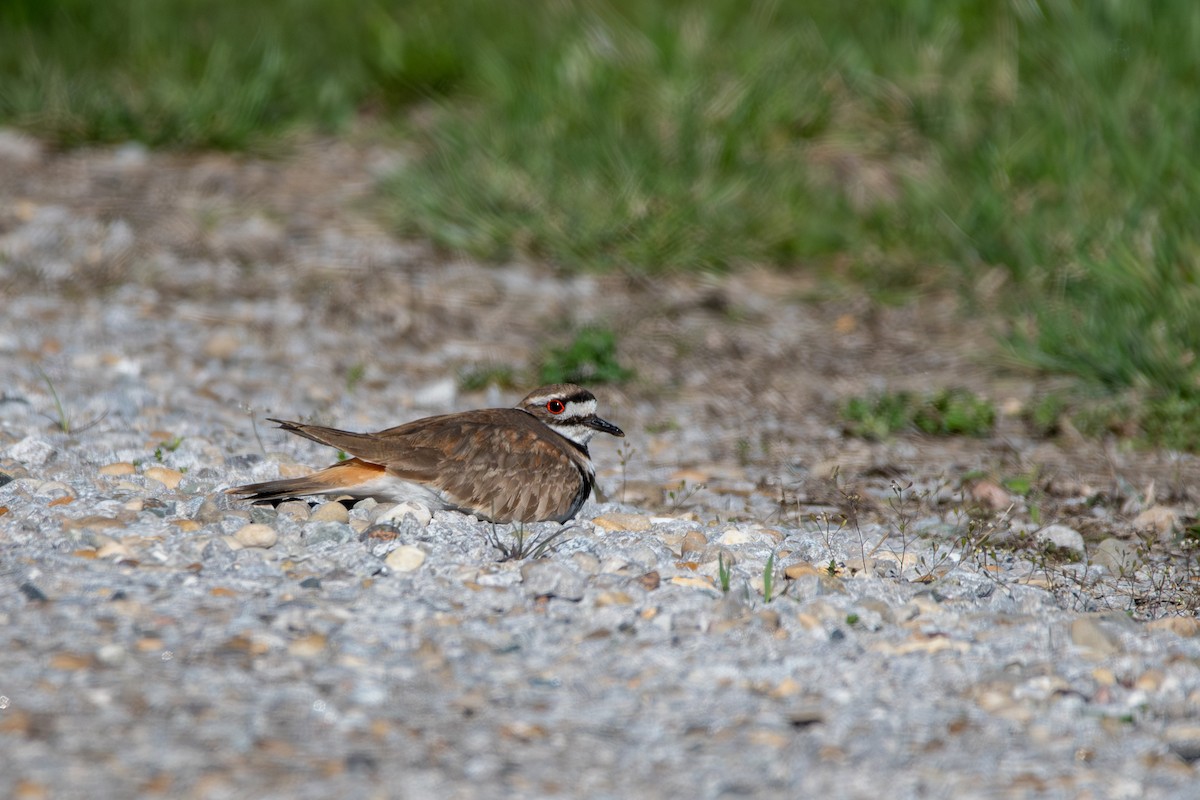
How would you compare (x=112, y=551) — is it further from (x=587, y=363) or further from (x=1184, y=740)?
(x=587, y=363)

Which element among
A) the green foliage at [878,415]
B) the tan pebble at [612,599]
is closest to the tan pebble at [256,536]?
the tan pebble at [612,599]

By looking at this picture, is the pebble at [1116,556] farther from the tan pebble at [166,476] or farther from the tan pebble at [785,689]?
the tan pebble at [166,476]

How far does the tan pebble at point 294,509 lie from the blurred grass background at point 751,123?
14.1ft

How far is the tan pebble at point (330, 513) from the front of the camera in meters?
5.48

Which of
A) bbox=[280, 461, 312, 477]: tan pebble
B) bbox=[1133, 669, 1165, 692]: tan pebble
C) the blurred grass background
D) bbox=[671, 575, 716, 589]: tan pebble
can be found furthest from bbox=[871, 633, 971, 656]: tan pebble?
the blurred grass background

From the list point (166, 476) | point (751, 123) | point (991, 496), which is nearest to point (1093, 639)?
point (991, 496)

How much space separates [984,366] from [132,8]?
25.7 feet

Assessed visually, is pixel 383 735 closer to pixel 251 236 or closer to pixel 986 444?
pixel 986 444

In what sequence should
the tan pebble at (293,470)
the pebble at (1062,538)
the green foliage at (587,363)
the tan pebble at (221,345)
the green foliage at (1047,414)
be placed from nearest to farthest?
the pebble at (1062,538) < the tan pebble at (293,470) < the green foliage at (1047,414) < the green foliage at (587,363) < the tan pebble at (221,345)

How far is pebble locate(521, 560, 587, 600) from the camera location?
4.83 meters

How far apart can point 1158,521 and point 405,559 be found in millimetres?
3319

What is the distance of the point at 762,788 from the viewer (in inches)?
147

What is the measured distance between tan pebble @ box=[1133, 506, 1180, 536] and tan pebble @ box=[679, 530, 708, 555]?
2107 mm

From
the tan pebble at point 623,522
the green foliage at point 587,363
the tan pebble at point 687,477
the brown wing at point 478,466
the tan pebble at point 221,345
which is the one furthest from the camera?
the tan pebble at point 221,345
